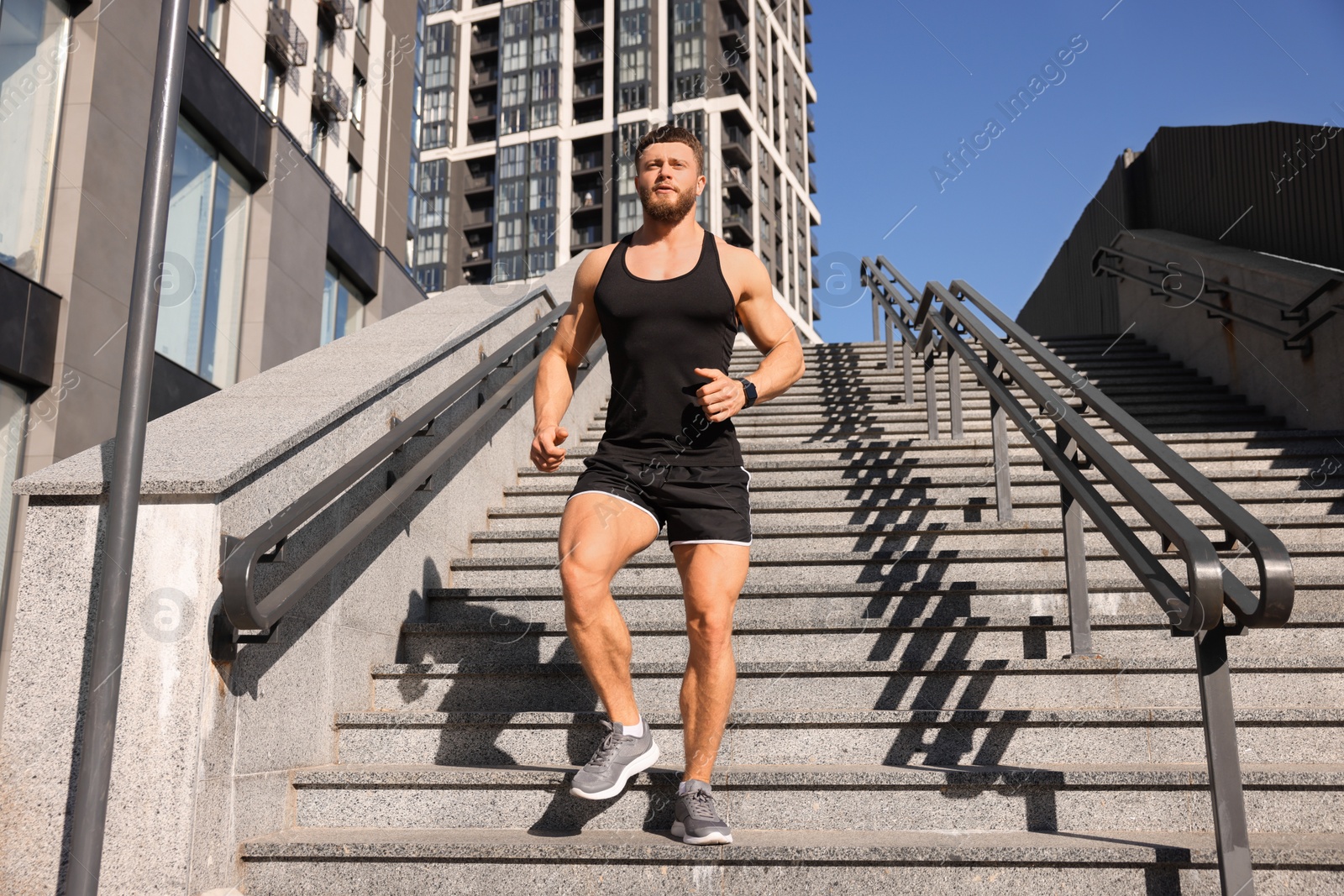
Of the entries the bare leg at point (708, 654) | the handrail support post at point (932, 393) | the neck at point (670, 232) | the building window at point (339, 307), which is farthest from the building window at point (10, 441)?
the building window at point (339, 307)

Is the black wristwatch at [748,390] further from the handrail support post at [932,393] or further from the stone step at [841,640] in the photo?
the handrail support post at [932,393]

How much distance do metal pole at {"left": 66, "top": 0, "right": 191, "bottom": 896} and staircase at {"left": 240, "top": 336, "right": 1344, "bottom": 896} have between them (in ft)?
1.92

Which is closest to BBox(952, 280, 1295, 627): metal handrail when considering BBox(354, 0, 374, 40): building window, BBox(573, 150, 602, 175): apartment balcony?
BBox(354, 0, 374, 40): building window

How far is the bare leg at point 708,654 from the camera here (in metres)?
2.88

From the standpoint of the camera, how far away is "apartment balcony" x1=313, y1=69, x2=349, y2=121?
2086 centimetres

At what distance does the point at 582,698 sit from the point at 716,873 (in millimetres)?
1098

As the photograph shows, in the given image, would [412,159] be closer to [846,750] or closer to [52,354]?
[52,354]

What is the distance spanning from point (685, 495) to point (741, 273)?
0.68 meters

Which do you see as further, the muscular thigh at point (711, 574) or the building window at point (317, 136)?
the building window at point (317, 136)

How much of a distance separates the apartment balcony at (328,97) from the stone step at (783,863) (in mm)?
20254

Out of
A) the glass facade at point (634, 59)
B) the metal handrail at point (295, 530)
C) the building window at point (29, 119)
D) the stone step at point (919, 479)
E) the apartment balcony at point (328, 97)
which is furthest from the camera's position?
the glass facade at point (634, 59)

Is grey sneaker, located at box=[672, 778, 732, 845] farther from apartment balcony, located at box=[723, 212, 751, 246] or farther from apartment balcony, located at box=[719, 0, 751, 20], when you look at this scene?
apartment balcony, located at box=[719, 0, 751, 20]

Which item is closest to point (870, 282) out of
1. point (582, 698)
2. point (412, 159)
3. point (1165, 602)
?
point (582, 698)

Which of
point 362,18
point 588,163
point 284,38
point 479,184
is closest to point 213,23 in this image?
point 284,38
